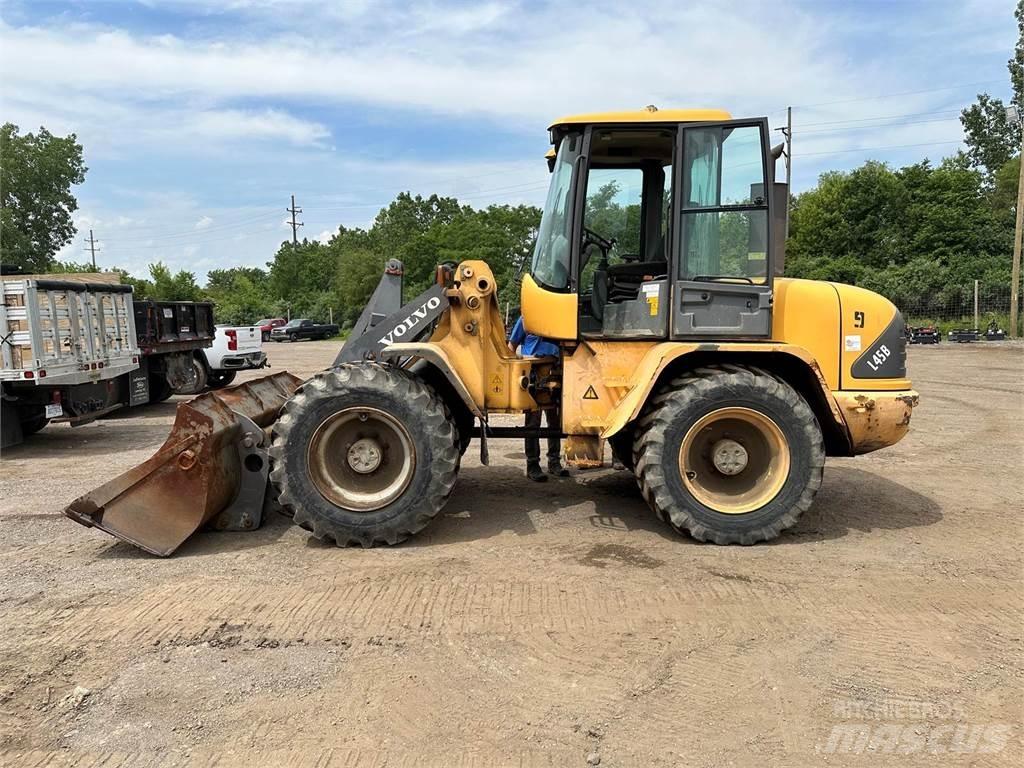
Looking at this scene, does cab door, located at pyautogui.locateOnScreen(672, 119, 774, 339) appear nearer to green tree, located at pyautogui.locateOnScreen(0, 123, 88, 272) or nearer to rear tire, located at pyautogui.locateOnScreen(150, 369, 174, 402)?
rear tire, located at pyautogui.locateOnScreen(150, 369, 174, 402)

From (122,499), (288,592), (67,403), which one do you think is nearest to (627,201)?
(288,592)

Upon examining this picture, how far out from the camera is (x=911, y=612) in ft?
12.9

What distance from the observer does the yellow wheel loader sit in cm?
495

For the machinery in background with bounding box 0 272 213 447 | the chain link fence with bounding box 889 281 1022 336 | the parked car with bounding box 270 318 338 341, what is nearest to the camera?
the machinery in background with bounding box 0 272 213 447

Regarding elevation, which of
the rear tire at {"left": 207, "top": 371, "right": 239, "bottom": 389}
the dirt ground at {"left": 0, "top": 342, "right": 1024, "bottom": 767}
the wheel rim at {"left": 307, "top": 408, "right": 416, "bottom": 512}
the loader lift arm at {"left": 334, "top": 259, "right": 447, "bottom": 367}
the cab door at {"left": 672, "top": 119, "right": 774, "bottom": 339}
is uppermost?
the cab door at {"left": 672, "top": 119, "right": 774, "bottom": 339}

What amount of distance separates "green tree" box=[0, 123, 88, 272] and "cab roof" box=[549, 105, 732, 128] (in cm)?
5106

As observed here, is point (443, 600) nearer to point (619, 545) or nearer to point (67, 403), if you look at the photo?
point (619, 545)

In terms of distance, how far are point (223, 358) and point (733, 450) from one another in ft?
40.1

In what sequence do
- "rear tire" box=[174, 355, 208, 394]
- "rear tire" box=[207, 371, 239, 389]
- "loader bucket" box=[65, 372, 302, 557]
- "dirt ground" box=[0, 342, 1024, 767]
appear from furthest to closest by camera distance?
"rear tire" box=[207, 371, 239, 389] < "rear tire" box=[174, 355, 208, 394] < "loader bucket" box=[65, 372, 302, 557] < "dirt ground" box=[0, 342, 1024, 767]

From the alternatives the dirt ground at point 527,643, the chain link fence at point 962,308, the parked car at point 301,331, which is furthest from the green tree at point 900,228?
the dirt ground at point 527,643

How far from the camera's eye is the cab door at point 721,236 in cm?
505

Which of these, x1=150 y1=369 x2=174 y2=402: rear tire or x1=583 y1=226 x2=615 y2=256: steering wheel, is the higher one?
x1=583 y1=226 x2=615 y2=256: steering wheel

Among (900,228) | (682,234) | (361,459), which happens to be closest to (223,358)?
(361,459)

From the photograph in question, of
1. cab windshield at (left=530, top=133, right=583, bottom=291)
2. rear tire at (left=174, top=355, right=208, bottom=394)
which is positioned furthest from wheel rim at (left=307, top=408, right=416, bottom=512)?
rear tire at (left=174, top=355, right=208, bottom=394)
